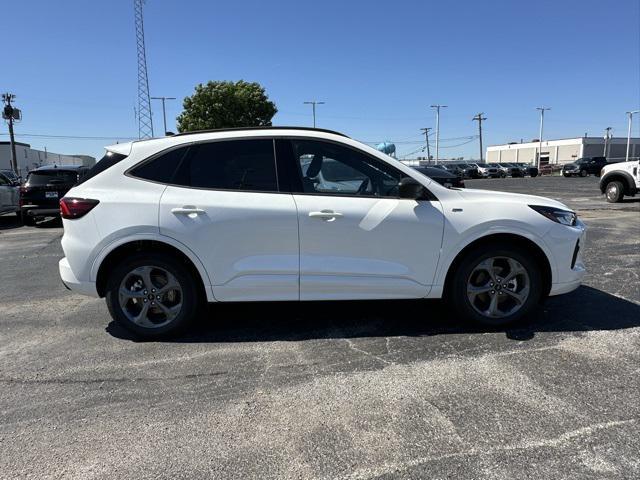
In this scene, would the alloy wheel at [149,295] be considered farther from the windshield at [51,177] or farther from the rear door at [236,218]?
the windshield at [51,177]

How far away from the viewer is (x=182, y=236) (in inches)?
157

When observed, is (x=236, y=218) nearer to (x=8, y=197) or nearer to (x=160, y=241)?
(x=160, y=241)

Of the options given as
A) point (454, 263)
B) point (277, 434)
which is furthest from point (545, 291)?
point (277, 434)

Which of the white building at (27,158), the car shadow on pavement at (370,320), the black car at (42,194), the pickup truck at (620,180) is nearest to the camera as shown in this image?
the car shadow on pavement at (370,320)

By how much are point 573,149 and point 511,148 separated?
58.9 feet

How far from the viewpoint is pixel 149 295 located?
4.18 metres

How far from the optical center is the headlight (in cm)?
426

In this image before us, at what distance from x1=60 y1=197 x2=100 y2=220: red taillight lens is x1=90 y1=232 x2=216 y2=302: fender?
0.35 metres

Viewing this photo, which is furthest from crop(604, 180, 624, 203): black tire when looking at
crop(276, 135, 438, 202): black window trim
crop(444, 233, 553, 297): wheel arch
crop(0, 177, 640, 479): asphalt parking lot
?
crop(276, 135, 438, 202): black window trim

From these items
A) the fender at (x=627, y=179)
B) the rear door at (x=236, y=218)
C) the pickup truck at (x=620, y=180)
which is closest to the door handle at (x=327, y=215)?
the rear door at (x=236, y=218)

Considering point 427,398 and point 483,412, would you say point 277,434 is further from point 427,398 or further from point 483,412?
point 483,412

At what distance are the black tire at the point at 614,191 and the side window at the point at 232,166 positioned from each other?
51.9 ft

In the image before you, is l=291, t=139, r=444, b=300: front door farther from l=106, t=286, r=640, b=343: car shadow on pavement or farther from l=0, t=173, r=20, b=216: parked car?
l=0, t=173, r=20, b=216: parked car

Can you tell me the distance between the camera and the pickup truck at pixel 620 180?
15.4m
